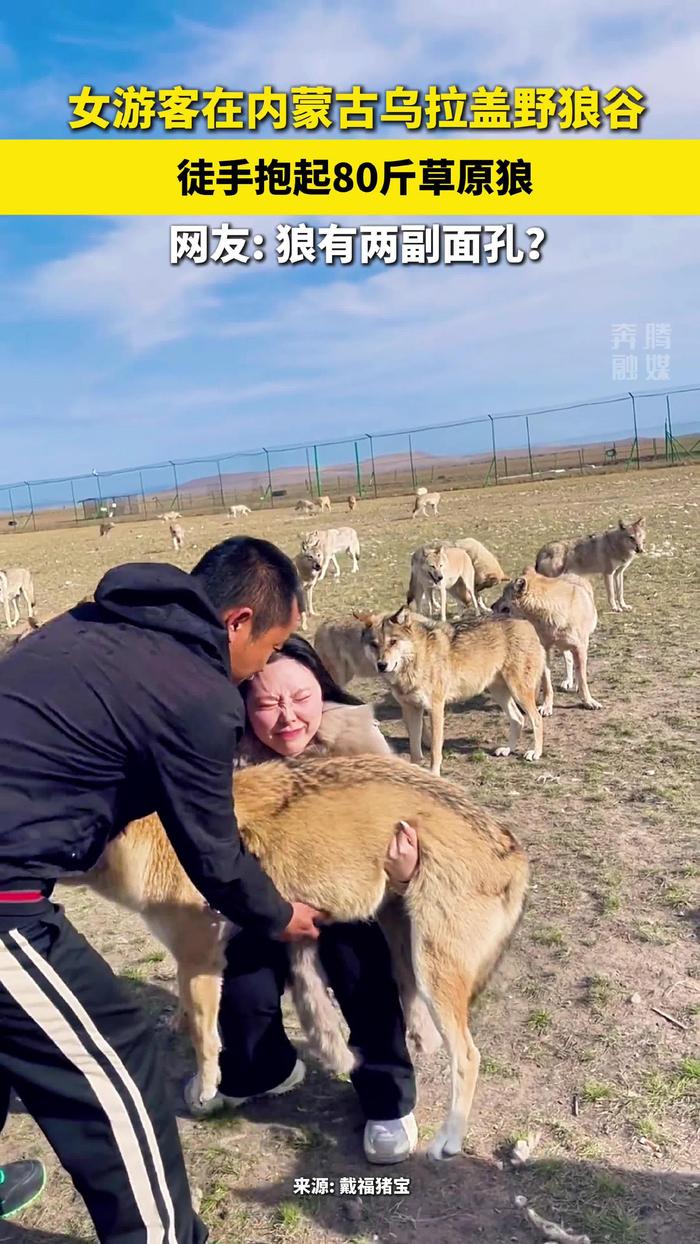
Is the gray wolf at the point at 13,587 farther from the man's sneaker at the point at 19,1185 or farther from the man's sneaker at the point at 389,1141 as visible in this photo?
the man's sneaker at the point at 389,1141

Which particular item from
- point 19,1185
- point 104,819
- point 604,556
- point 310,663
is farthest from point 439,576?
point 104,819

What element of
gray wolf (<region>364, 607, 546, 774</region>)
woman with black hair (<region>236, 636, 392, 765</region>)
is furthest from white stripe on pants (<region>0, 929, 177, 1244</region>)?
gray wolf (<region>364, 607, 546, 774</region>)

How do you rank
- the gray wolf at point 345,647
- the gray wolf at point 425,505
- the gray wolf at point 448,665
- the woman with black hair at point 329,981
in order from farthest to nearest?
the gray wolf at point 425,505 < the gray wolf at point 345,647 < the gray wolf at point 448,665 < the woman with black hair at point 329,981

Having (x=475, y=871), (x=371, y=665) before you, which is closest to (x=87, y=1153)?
(x=475, y=871)

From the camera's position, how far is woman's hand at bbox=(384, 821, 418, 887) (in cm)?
288

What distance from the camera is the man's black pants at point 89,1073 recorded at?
199cm

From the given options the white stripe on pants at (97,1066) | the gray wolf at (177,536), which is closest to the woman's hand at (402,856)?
the white stripe on pants at (97,1066)

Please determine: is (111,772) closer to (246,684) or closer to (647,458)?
(246,684)

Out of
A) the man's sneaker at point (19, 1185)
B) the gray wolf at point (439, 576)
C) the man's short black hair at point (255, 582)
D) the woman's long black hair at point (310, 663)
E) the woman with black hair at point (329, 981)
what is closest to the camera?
the man's short black hair at point (255, 582)

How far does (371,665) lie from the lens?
7.43 metres

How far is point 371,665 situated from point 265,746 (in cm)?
406

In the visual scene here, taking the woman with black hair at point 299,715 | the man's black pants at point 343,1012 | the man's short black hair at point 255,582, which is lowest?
the man's black pants at point 343,1012

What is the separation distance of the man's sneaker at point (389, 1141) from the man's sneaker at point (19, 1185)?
107 cm

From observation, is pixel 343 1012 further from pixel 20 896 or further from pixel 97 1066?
pixel 20 896
